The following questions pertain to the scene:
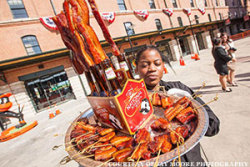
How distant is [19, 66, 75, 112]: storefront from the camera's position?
1049 cm

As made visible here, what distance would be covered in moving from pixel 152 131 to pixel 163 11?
22193 millimetres

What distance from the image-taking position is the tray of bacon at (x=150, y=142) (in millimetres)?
781

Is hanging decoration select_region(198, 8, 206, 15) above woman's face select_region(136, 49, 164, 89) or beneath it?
above

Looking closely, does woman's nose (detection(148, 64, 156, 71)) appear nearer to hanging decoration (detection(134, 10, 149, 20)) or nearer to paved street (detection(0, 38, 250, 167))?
paved street (detection(0, 38, 250, 167))

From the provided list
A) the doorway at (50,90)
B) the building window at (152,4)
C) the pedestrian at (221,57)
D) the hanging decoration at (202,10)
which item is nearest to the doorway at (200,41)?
the hanging decoration at (202,10)

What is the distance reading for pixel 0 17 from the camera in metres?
10.0

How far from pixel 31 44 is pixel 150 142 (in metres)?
14.0

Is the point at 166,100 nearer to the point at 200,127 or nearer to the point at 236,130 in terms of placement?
the point at 200,127

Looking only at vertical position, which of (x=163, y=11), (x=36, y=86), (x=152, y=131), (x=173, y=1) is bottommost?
(x=152, y=131)

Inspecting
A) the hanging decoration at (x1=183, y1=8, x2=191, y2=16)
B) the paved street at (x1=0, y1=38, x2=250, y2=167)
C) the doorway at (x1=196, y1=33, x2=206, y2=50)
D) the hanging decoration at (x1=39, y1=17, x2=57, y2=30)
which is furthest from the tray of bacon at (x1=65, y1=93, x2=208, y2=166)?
the doorway at (x1=196, y1=33, x2=206, y2=50)

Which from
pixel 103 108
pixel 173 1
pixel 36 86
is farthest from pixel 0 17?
pixel 173 1

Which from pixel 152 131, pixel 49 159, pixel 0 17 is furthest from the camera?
pixel 0 17

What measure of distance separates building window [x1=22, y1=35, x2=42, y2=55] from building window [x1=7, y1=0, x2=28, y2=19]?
215cm

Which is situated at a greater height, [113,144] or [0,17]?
[0,17]
